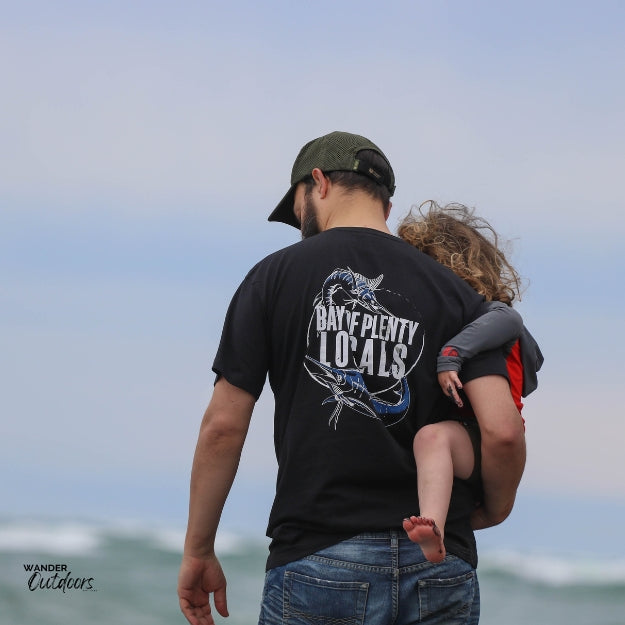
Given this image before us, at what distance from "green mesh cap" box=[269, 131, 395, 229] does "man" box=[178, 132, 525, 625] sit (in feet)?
0.80

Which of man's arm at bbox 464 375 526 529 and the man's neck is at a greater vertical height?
the man's neck

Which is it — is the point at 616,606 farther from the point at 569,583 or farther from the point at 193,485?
the point at 193,485

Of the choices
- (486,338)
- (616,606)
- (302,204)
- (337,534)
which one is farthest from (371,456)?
(616,606)

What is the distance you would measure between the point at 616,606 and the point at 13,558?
20.9 ft

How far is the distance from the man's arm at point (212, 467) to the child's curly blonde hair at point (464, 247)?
3.05 ft

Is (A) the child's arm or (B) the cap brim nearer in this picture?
(A) the child's arm

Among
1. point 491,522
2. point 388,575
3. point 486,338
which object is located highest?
point 486,338

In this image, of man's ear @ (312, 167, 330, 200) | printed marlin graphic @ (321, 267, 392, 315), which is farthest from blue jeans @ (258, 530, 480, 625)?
man's ear @ (312, 167, 330, 200)

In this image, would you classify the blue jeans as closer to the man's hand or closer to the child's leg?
the child's leg

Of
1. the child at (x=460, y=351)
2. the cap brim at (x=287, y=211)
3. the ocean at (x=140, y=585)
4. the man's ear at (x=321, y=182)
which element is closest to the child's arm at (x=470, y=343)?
the child at (x=460, y=351)

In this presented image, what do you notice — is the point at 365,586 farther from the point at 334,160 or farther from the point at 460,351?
the point at 334,160

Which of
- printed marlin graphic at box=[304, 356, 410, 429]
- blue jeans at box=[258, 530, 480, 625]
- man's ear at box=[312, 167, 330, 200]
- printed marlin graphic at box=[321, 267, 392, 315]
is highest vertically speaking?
man's ear at box=[312, 167, 330, 200]

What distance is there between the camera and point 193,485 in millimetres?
2723

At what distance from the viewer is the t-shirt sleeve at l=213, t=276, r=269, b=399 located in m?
2.67
